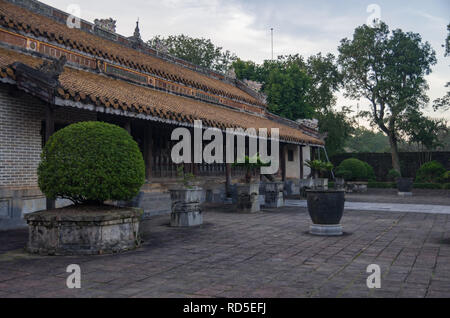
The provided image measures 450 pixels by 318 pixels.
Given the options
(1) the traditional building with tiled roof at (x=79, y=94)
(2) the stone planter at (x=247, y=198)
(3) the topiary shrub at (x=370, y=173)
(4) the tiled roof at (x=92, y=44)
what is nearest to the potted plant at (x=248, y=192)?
(2) the stone planter at (x=247, y=198)

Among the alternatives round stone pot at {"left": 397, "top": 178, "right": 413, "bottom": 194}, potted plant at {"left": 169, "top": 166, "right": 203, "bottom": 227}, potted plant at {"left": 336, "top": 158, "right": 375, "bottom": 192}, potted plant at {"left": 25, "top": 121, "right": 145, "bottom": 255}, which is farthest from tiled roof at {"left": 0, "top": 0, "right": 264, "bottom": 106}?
potted plant at {"left": 336, "top": 158, "right": 375, "bottom": 192}

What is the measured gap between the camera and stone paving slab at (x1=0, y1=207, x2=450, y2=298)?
4.04 m

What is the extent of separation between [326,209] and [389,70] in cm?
2846

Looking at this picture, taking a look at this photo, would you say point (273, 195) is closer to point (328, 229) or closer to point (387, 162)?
point (328, 229)

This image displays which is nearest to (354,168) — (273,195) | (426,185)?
(426,185)

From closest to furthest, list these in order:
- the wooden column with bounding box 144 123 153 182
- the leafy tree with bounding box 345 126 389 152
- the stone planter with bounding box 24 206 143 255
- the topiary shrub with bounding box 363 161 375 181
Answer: the stone planter with bounding box 24 206 143 255, the wooden column with bounding box 144 123 153 182, the topiary shrub with bounding box 363 161 375 181, the leafy tree with bounding box 345 126 389 152

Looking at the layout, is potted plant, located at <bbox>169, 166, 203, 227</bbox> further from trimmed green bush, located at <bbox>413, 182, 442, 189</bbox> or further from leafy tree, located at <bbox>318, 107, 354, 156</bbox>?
leafy tree, located at <bbox>318, 107, 354, 156</bbox>

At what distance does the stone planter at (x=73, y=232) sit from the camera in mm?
5922

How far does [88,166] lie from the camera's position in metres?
6.09

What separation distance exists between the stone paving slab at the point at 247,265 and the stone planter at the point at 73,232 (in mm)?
211

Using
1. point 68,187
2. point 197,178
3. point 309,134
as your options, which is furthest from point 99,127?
point 309,134

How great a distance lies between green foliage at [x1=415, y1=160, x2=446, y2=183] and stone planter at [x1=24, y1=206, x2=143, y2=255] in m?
25.3
